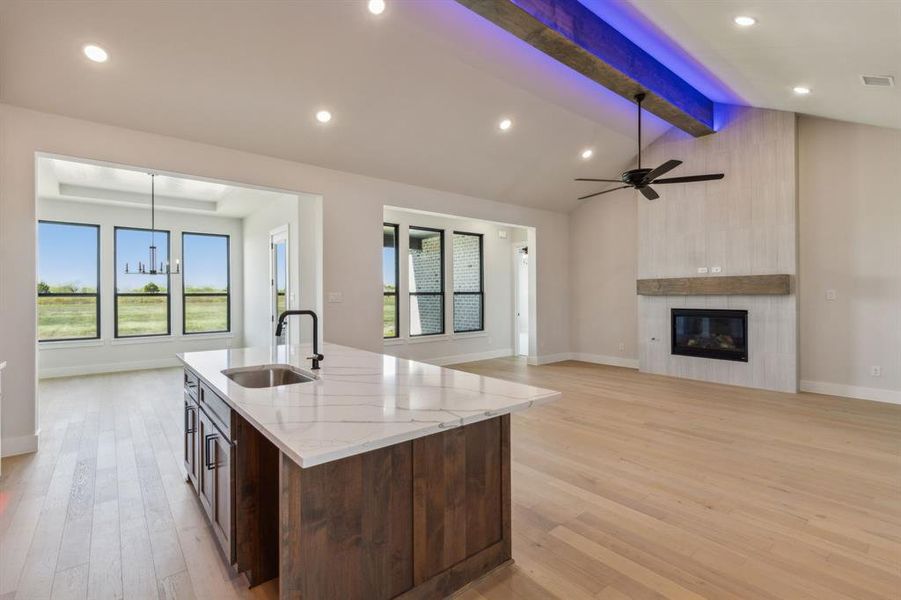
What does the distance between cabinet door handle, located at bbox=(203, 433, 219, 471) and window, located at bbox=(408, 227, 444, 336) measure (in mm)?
5279

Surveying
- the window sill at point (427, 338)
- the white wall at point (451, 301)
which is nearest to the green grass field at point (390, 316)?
the white wall at point (451, 301)

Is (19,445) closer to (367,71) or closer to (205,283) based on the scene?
(367,71)

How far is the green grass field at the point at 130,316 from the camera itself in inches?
265

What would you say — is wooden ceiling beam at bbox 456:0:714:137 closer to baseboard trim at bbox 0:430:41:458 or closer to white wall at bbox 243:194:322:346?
white wall at bbox 243:194:322:346

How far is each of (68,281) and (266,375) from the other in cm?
670

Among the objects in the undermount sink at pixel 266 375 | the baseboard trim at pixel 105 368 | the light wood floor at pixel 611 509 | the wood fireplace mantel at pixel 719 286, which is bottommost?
the light wood floor at pixel 611 509

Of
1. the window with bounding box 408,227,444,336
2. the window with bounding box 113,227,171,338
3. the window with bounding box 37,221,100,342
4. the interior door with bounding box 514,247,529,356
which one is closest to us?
the window with bounding box 37,221,100,342

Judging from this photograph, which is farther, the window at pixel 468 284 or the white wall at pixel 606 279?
Answer: the window at pixel 468 284

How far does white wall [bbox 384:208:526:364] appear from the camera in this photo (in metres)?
7.22

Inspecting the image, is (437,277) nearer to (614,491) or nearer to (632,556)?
(614,491)

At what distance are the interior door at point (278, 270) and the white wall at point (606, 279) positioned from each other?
5177 mm

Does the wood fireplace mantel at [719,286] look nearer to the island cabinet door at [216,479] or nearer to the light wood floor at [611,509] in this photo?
the light wood floor at [611,509]

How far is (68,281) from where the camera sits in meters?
6.89


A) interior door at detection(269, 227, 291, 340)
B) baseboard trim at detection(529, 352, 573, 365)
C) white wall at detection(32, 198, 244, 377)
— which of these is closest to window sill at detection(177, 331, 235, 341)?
white wall at detection(32, 198, 244, 377)
